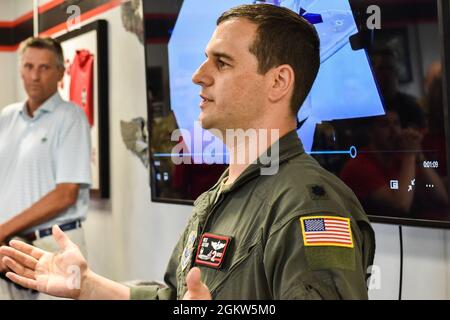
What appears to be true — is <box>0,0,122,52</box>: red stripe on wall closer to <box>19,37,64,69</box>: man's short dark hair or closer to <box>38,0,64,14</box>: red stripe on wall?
<box>38,0,64,14</box>: red stripe on wall

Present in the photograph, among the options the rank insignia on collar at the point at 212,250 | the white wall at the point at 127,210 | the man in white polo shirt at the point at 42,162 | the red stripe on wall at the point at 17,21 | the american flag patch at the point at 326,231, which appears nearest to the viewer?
the american flag patch at the point at 326,231

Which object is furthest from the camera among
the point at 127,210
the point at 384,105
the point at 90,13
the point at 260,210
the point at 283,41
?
the point at 90,13

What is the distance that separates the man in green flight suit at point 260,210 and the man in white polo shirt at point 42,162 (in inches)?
60.2

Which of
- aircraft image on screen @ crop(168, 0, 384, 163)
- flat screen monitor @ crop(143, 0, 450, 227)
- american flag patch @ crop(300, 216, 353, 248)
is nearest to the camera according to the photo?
american flag patch @ crop(300, 216, 353, 248)

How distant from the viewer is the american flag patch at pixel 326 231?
112 centimetres

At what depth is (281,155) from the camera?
1.30m

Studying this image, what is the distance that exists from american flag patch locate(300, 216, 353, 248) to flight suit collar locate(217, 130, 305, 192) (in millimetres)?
195

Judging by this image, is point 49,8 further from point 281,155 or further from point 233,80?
point 281,155

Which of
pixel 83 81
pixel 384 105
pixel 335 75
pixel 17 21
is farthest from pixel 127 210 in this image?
pixel 17 21

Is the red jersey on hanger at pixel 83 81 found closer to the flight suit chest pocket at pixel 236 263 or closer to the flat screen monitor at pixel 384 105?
the flat screen monitor at pixel 384 105

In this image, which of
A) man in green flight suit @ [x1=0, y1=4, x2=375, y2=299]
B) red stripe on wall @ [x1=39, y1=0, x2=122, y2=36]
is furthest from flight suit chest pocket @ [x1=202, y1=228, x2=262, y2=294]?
red stripe on wall @ [x1=39, y1=0, x2=122, y2=36]

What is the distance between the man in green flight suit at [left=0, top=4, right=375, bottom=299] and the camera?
1.12m

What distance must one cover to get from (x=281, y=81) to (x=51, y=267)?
0.67 meters

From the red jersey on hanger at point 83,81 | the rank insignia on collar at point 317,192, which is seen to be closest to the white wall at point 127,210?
the red jersey on hanger at point 83,81
